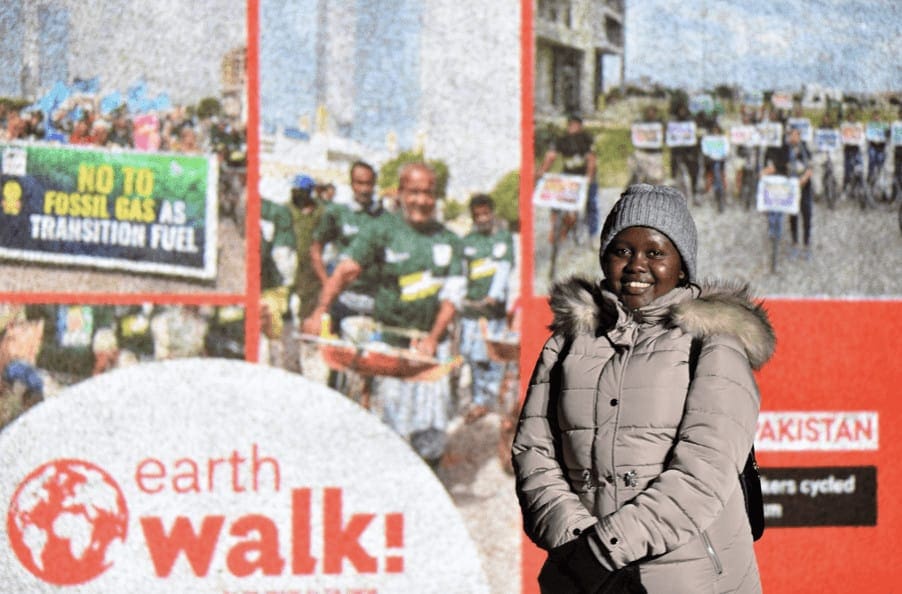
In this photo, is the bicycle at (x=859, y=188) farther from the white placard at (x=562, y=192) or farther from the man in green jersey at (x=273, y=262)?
the man in green jersey at (x=273, y=262)

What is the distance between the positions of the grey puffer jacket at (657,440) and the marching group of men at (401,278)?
6.29 feet

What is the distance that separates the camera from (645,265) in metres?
2.57

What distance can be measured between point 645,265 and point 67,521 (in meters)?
2.58

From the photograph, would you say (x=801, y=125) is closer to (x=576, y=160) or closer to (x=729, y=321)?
(x=576, y=160)

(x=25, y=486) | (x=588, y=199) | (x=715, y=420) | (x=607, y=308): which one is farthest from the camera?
(x=588, y=199)

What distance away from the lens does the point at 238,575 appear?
173 inches

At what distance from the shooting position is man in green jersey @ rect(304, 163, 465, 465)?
4.51 m

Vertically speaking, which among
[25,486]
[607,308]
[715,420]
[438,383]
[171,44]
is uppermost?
[171,44]

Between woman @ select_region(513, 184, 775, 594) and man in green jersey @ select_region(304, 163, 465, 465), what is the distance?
73.9 inches

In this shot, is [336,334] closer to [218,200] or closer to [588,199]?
[218,200]

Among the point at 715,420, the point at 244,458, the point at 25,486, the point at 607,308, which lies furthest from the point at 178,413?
the point at 715,420

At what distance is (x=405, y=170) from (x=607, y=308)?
2.01 meters

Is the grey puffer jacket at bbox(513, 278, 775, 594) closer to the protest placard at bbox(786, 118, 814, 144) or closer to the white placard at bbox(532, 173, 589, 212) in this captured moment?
the white placard at bbox(532, 173, 589, 212)

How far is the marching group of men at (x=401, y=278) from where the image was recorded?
4480 millimetres
